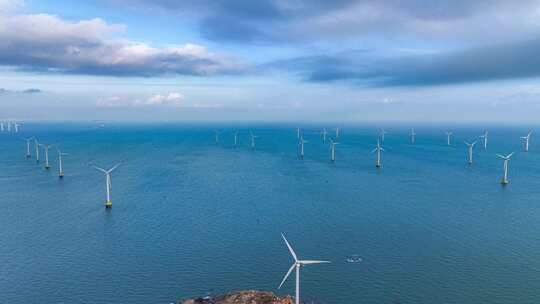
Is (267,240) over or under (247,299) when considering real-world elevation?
under

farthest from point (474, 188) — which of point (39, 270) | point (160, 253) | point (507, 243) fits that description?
point (39, 270)

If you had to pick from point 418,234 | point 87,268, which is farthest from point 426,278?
point 87,268

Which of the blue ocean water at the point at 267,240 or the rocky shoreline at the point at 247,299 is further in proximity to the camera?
the blue ocean water at the point at 267,240

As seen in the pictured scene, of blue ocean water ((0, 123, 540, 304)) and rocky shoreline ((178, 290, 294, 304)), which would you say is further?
blue ocean water ((0, 123, 540, 304))

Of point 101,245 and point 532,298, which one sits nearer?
point 532,298

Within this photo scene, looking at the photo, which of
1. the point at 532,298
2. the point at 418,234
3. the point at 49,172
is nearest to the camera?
the point at 532,298

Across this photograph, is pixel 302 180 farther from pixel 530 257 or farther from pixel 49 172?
pixel 49 172

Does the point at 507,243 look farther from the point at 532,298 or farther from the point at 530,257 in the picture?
the point at 532,298

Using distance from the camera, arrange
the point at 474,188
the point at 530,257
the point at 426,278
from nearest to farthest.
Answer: the point at 426,278, the point at 530,257, the point at 474,188

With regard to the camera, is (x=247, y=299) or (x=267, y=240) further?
(x=267, y=240)
